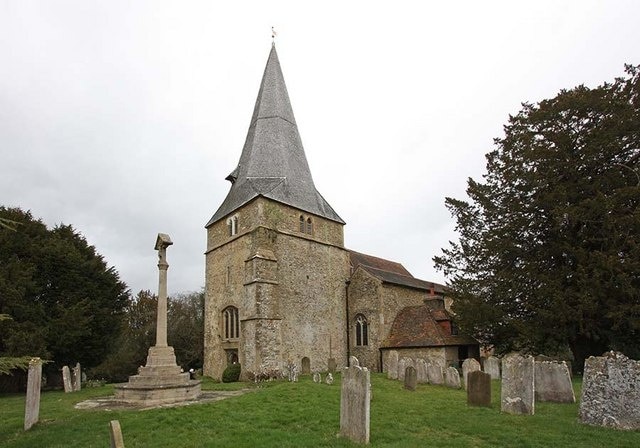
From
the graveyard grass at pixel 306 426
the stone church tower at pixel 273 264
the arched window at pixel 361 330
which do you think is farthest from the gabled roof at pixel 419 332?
the graveyard grass at pixel 306 426

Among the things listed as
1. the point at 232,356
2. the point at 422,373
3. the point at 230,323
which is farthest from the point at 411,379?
the point at 230,323

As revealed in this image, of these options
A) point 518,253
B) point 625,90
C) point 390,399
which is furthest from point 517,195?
point 390,399

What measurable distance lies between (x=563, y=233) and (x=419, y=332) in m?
9.22

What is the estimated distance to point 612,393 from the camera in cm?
765

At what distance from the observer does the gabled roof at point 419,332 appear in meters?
22.2

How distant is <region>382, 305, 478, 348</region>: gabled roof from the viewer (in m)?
22.2

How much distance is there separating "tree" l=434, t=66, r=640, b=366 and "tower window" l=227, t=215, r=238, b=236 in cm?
1206

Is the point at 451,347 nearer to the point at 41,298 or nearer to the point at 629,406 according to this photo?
the point at 629,406

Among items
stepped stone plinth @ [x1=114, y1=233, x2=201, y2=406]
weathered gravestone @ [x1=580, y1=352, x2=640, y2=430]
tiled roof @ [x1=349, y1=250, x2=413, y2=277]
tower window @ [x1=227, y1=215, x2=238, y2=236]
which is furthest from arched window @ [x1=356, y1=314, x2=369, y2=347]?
weathered gravestone @ [x1=580, y1=352, x2=640, y2=430]

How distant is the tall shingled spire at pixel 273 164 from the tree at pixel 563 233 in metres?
9.94

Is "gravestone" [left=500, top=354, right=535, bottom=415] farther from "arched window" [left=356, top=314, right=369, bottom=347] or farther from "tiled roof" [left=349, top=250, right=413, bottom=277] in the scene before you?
"tiled roof" [left=349, top=250, right=413, bottom=277]

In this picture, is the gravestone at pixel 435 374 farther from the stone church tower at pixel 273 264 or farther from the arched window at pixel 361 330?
the arched window at pixel 361 330

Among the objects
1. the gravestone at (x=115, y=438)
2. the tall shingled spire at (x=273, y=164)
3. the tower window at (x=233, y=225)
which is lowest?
the gravestone at (x=115, y=438)

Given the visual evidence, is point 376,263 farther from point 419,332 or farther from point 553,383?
point 553,383
